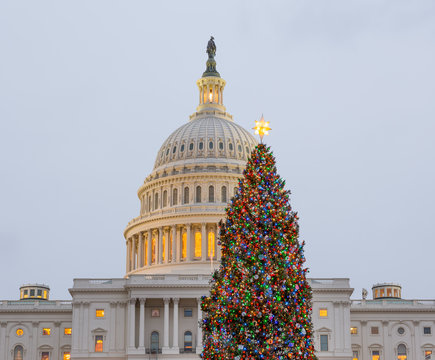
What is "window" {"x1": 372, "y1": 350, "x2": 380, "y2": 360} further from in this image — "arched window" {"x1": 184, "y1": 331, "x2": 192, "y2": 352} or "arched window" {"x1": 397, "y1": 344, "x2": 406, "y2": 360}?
"arched window" {"x1": 184, "y1": 331, "x2": 192, "y2": 352}

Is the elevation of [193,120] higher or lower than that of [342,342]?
higher

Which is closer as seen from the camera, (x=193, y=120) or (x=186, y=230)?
(x=186, y=230)

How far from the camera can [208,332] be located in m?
35.7

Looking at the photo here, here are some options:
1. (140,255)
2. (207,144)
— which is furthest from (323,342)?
(207,144)

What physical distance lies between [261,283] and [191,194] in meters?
81.7

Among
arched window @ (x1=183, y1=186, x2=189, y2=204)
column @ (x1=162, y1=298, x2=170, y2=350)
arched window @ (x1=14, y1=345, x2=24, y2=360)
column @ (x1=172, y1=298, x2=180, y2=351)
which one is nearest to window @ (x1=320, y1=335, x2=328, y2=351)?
column @ (x1=172, y1=298, x2=180, y2=351)

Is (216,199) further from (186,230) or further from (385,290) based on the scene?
(385,290)

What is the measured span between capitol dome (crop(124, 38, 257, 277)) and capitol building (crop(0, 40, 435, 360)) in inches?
5.7

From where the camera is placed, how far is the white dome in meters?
119

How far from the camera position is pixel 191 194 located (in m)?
115

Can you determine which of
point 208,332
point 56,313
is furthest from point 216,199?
point 208,332

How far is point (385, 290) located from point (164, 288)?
3906cm

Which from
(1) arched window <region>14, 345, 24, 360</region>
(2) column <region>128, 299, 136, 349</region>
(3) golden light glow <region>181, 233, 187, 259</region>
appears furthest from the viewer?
(3) golden light glow <region>181, 233, 187, 259</region>

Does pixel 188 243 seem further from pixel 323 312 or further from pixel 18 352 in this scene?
pixel 18 352
